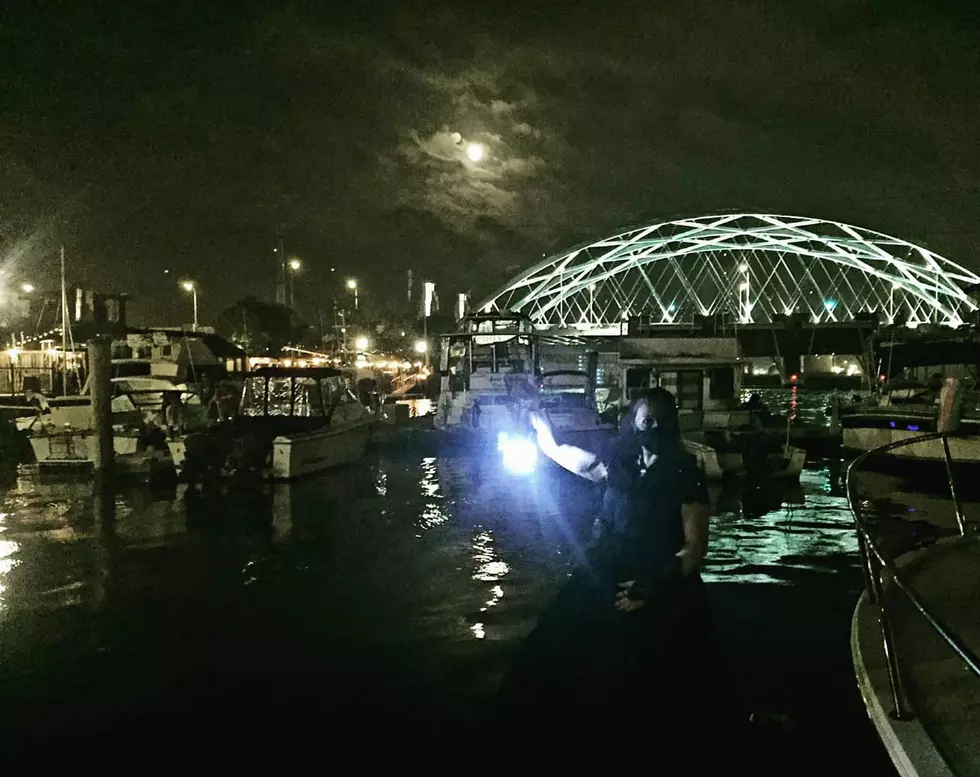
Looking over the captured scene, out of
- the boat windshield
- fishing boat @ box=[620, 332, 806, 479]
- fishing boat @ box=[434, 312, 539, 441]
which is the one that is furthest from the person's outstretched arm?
fishing boat @ box=[434, 312, 539, 441]

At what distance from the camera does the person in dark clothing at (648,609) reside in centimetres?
413

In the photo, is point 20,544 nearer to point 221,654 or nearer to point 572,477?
point 221,654

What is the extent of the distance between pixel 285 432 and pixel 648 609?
15.3 metres

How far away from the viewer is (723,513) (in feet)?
45.9

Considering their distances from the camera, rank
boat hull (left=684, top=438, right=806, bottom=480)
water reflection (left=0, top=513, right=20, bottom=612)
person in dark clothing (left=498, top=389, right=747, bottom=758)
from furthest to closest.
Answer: boat hull (left=684, top=438, right=806, bottom=480) < water reflection (left=0, top=513, right=20, bottom=612) < person in dark clothing (left=498, top=389, right=747, bottom=758)

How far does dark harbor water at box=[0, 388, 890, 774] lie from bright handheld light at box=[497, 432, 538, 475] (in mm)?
3168

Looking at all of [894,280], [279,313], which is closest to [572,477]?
[279,313]

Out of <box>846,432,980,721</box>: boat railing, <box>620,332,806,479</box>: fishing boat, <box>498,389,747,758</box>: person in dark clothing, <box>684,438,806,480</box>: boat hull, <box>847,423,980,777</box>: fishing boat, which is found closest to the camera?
<box>846,432,980,721</box>: boat railing

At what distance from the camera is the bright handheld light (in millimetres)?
17978

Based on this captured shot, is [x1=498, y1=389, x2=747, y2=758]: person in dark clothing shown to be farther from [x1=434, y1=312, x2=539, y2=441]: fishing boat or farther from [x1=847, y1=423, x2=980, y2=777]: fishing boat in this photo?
[x1=434, y1=312, x2=539, y2=441]: fishing boat

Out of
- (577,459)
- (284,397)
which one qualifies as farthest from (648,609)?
(284,397)

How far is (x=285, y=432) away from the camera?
728 inches

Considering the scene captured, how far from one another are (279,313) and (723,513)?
2311 inches

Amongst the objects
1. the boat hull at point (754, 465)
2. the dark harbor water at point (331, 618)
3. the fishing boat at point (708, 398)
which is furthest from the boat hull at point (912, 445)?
the dark harbor water at point (331, 618)
